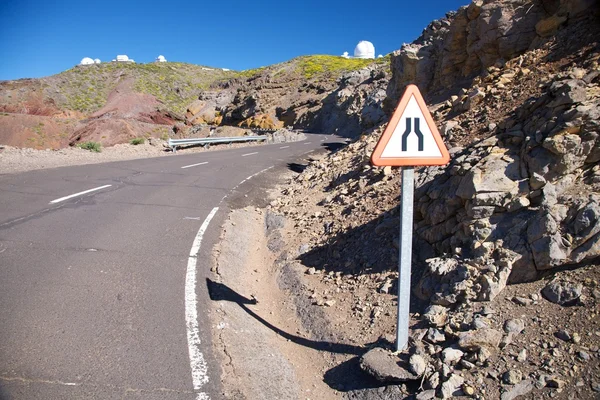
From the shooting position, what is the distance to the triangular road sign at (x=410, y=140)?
3.56 meters

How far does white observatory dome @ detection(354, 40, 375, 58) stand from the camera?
8388 cm

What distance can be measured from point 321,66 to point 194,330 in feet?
248

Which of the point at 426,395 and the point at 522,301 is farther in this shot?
the point at 522,301

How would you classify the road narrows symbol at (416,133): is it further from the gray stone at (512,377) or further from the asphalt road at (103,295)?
the asphalt road at (103,295)

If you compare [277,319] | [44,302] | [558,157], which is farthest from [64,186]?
[558,157]

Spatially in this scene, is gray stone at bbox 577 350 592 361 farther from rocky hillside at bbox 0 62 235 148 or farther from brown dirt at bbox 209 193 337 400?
rocky hillside at bbox 0 62 235 148

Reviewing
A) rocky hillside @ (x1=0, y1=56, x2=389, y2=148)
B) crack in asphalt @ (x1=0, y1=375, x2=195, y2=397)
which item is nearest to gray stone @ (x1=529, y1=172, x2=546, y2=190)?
crack in asphalt @ (x1=0, y1=375, x2=195, y2=397)

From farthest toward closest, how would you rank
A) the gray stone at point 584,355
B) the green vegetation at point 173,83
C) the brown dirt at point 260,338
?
the green vegetation at point 173,83
the brown dirt at point 260,338
the gray stone at point 584,355

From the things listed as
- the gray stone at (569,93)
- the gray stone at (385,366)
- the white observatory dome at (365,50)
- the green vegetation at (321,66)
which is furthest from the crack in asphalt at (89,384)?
the white observatory dome at (365,50)

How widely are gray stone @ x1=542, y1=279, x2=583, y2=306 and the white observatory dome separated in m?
86.7

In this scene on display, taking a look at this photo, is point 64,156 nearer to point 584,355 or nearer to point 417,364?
point 417,364

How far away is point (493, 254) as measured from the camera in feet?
14.3

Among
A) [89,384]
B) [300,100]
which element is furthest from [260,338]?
[300,100]

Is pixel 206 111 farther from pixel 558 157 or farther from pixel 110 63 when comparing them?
pixel 558 157
